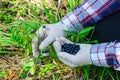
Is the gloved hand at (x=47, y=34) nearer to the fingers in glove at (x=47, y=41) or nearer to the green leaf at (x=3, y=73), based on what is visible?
the fingers in glove at (x=47, y=41)

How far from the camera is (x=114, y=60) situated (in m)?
1.34

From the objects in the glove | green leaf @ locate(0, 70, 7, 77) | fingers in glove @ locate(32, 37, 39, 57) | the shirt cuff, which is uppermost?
the shirt cuff

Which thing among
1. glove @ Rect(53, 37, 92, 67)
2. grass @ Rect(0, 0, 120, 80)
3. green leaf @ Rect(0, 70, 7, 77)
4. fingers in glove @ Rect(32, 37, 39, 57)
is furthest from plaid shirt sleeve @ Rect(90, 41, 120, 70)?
green leaf @ Rect(0, 70, 7, 77)

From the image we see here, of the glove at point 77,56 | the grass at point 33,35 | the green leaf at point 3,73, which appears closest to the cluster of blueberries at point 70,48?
the glove at point 77,56

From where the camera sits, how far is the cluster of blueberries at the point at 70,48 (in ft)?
4.74

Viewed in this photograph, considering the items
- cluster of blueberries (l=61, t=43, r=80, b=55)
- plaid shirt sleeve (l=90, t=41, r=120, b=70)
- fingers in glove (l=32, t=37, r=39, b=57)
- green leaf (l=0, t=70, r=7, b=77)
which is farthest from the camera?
green leaf (l=0, t=70, r=7, b=77)

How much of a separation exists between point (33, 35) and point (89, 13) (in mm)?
333

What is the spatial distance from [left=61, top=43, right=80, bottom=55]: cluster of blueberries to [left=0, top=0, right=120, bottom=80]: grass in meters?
0.12

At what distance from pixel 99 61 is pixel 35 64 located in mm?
439

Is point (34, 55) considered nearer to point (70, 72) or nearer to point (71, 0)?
point (70, 72)

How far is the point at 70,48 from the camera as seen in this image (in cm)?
146

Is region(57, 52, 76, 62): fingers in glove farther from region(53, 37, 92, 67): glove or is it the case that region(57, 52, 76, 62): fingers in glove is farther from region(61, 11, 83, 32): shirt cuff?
region(61, 11, 83, 32): shirt cuff

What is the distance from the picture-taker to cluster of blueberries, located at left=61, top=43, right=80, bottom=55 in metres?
1.45

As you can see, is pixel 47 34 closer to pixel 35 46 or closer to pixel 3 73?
pixel 35 46
